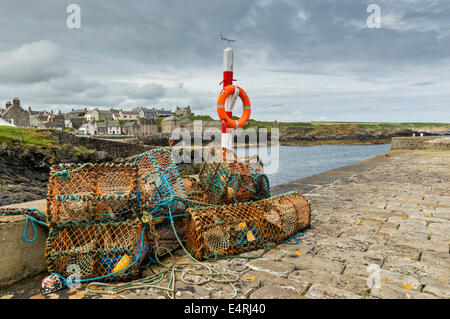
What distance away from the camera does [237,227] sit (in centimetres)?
353

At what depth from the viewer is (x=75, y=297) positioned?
2570 millimetres

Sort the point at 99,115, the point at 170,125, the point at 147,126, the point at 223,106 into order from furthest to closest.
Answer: the point at 99,115
the point at 147,126
the point at 170,125
the point at 223,106

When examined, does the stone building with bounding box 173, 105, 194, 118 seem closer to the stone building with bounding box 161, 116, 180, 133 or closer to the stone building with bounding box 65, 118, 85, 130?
the stone building with bounding box 161, 116, 180, 133

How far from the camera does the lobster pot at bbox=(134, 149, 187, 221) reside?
3.53 metres

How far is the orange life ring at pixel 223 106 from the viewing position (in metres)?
6.41

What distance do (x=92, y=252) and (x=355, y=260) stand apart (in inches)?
112

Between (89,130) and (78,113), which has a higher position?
(78,113)

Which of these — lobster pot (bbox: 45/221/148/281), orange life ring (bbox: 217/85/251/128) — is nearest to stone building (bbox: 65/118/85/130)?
orange life ring (bbox: 217/85/251/128)

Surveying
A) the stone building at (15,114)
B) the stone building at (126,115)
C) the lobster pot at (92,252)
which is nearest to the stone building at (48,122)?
the stone building at (126,115)

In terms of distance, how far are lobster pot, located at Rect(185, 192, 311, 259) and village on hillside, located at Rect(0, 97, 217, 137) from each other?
128 ft

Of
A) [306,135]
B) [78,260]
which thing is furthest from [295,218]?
[306,135]

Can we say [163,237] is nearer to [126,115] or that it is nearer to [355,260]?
[355,260]

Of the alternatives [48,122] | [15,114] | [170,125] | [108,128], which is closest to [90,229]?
[15,114]
